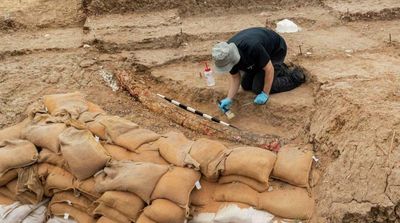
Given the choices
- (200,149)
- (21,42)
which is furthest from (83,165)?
(21,42)

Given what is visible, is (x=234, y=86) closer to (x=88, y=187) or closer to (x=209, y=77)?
(x=209, y=77)

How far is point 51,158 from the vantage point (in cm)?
389

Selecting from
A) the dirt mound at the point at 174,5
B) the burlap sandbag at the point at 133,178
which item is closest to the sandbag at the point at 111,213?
the burlap sandbag at the point at 133,178

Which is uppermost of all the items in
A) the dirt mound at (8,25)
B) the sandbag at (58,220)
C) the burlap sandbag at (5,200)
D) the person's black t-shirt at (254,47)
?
the person's black t-shirt at (254,47)

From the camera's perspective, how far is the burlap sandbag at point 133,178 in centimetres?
351

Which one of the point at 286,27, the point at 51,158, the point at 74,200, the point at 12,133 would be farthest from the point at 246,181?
the point at 286,27

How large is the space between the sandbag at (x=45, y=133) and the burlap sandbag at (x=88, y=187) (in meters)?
0.36

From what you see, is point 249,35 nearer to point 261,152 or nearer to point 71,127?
point 261,152

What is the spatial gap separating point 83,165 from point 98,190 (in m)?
0.25

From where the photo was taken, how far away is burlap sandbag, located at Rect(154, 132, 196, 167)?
364cm

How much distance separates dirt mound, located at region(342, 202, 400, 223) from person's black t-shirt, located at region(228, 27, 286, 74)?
5.46ft

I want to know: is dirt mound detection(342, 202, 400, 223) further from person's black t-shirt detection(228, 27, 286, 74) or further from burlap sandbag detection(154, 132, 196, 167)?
person's black t-shirt detection(228, 27, 286, 74)

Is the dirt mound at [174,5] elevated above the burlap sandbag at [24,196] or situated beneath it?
elevated above

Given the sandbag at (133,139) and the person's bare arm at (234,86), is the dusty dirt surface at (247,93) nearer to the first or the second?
the person's bare arm at (234,86)
